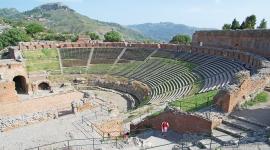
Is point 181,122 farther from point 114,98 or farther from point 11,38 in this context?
point 11,38

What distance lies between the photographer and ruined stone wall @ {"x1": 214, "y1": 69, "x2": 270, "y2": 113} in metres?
15.9

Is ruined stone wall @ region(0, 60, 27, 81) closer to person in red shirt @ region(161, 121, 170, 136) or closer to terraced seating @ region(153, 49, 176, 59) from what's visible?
terraced seating @ region(153, 49, 176, 59)

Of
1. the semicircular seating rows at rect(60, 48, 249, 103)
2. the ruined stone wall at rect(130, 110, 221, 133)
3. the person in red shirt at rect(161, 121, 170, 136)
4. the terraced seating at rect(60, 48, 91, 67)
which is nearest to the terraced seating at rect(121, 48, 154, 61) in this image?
the semicircular seating rows at rect(60, 48, 249, 103)

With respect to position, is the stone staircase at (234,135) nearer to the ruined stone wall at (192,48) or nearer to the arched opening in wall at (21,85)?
the ruined stone wall at (192,48)

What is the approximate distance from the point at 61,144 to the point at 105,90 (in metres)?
23.4

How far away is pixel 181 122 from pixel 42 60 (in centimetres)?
3414

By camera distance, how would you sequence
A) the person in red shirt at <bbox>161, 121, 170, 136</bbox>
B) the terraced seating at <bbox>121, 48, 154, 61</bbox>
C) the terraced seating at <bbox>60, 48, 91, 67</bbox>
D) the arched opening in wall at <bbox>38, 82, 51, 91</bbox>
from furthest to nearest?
1. the terraced seating at <bbox>60, 48, 91, 67</bbox>
2. the terraced seating at <bbox>121, 48, 154, 61</bbox>
3. the arched opening in wall at <bbox>38, 82, 51, 91</bbox>
4. the person in red shirt at <bbox>161, 121, 170, 136</bbox>


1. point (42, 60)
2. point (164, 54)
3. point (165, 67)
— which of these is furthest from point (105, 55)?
point (165, 67)

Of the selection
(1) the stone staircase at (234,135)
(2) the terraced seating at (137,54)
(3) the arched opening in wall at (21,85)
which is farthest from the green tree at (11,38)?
(1) the stone staircase at (234,135)

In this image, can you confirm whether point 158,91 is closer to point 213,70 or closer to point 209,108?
point 213,70

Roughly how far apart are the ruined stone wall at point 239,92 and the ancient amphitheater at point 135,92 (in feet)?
0.18

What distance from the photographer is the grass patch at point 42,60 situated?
141ft

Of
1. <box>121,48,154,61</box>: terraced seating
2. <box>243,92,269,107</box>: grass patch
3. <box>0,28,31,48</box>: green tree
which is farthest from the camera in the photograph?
<box>0,28,31,48</box>: green tree

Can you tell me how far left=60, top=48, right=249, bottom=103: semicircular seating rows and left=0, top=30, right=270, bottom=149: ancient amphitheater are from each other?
0.16 metres
